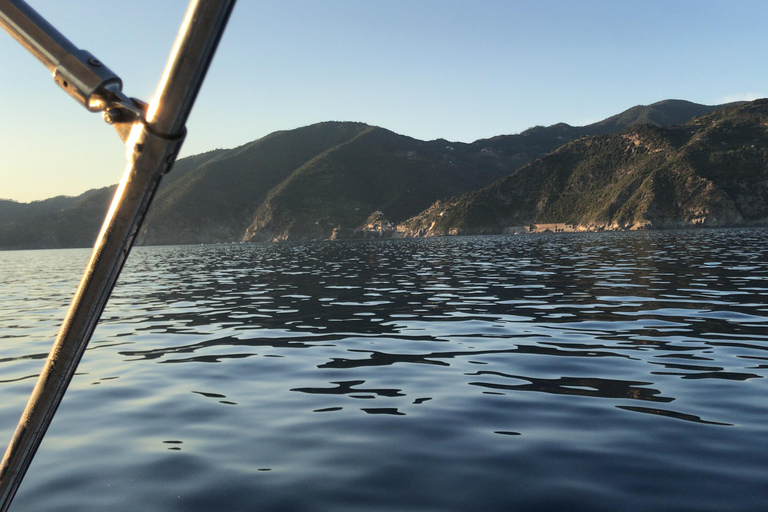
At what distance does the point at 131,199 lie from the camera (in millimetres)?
1498

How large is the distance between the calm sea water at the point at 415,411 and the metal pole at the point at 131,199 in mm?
3601

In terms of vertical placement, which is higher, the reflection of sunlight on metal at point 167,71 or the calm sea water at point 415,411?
the reflection of sunlight on metal at point 167,71

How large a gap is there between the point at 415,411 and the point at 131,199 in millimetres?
6863

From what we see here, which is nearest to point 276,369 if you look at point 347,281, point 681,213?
point 347,281

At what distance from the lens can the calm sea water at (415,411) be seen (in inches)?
208

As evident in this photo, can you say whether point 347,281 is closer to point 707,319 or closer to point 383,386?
point 707,319

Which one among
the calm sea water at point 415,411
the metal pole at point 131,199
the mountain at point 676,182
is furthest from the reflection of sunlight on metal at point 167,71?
the mountain at point 676,182

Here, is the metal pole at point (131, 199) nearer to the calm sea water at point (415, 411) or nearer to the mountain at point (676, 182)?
the calm sea water at point (415, 411)

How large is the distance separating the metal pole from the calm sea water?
360cm

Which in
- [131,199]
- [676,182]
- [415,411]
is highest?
[676,182]

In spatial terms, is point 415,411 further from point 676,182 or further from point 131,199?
point 676,182

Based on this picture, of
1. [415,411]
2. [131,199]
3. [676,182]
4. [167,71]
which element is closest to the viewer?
[167,71]

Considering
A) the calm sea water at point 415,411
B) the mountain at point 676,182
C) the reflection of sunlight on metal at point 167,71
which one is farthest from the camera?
the mountain at point 676,182

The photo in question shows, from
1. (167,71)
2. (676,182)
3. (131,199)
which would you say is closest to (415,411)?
(131,199)
